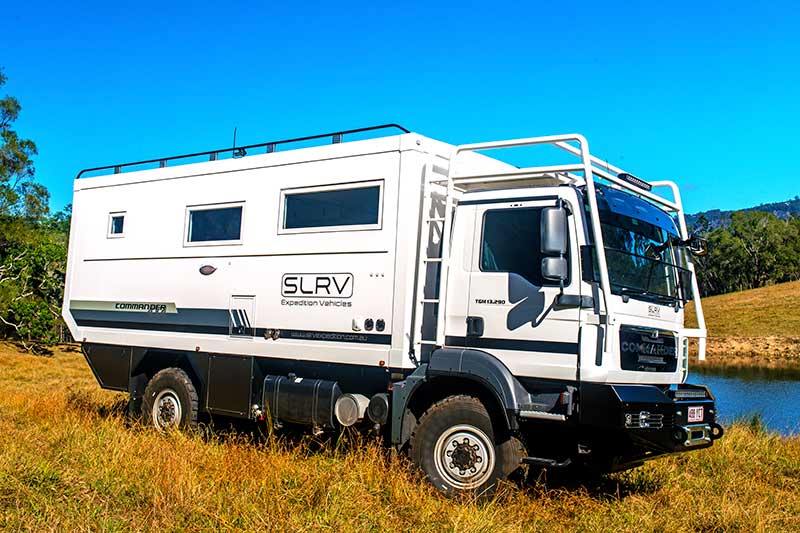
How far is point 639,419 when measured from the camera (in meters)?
7.22

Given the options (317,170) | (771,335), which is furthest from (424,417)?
(771,335)

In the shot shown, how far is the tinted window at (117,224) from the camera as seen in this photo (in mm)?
11680

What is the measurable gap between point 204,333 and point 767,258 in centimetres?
9692

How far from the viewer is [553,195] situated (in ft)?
25.2

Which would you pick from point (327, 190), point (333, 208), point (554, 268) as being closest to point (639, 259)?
point (554, 268)

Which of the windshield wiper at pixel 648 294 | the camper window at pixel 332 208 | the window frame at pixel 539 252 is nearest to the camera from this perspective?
the window frame at pixel 539 252

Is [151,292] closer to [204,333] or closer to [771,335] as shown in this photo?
[204,333]

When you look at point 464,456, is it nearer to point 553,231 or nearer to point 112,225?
point 553,231

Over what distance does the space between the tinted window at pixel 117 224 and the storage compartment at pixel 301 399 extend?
3.63m

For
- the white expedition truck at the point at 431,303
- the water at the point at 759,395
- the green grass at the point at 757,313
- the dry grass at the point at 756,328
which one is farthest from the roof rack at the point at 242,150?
the green grass at the point at 757,313

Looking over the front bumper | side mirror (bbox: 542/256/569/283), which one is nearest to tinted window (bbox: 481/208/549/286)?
side mirror (bbox: 542/256/569/283)

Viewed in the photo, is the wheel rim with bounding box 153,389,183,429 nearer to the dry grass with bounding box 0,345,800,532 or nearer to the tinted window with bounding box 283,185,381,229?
Result: the dry grass with bounding box 0,345,800,532

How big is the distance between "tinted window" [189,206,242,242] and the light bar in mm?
4602

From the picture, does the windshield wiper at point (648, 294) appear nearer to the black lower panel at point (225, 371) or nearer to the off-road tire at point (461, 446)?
the off-road tire at point (461, 446)
